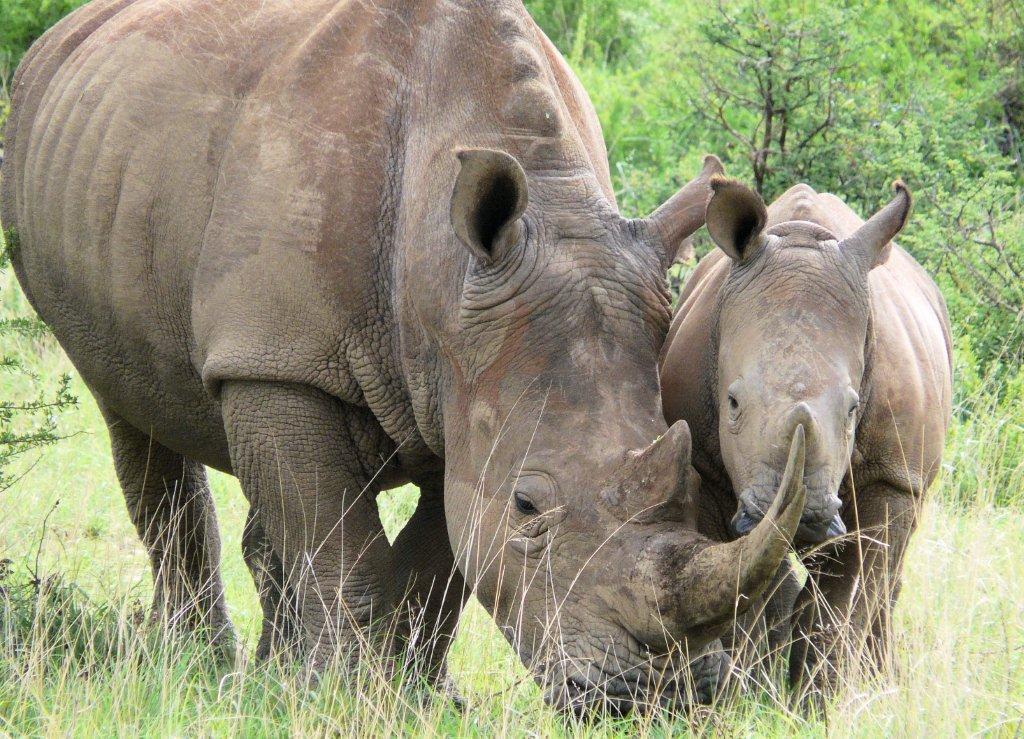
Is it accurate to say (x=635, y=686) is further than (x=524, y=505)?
No

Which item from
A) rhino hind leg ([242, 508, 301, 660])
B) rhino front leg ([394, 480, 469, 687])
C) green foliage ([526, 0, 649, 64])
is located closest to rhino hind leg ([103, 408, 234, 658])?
rhino hind leg ([242, 508, 301, 660])

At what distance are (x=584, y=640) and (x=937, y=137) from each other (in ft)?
20.4

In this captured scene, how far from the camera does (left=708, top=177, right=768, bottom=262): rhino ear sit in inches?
179

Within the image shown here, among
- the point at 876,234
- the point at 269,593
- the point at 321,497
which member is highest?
the point at 876,234

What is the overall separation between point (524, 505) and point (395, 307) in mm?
889

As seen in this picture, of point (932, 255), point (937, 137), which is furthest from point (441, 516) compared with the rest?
point (937, 137)

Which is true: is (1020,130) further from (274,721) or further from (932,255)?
(274,721)

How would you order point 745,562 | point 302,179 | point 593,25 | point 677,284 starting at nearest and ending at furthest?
point 745,562 → point 302,179 → point 677,284 → point 593,25

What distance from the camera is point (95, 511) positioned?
26.2 feet

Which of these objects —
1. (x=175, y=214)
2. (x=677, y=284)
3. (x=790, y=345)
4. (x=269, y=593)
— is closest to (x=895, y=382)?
(x=790, y=345)

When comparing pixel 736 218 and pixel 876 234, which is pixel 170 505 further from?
pixel 876 234

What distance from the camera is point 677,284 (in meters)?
10.1

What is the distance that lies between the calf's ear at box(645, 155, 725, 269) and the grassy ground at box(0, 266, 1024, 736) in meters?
1.45

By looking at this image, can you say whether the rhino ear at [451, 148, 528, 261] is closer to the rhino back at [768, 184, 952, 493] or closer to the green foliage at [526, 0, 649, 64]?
the rhino back at [768, 184, 952, 493]
